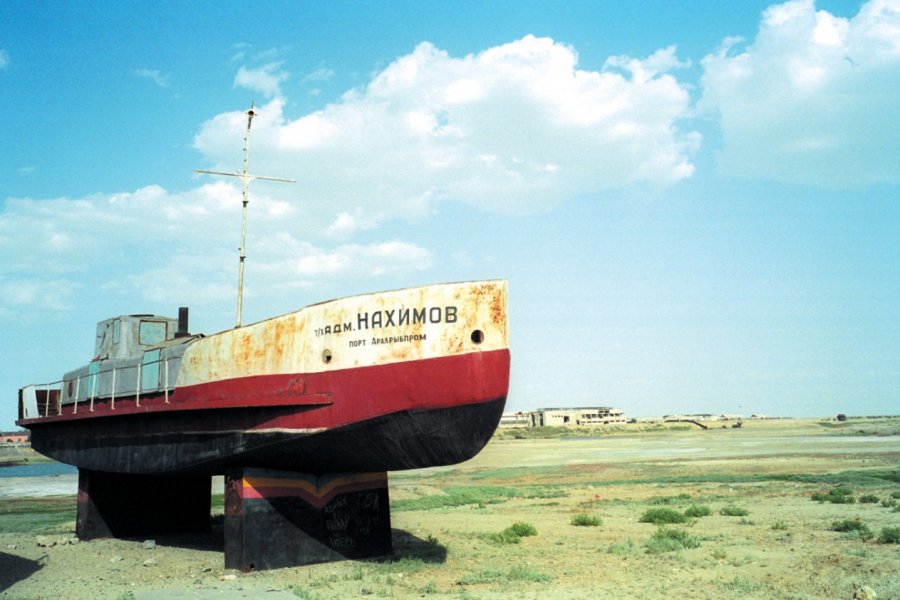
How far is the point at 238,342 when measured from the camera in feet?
42.3

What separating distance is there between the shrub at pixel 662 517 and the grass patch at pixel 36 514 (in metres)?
17.2

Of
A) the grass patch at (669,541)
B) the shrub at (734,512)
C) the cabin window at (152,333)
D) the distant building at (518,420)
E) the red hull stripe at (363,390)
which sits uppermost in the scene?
the cabin window at (152,333)

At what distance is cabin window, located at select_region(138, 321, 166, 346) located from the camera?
1681 centimetres

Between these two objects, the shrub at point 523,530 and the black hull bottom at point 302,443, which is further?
the shrub at point 523,530

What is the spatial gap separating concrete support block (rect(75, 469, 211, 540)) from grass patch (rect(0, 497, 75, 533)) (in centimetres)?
438

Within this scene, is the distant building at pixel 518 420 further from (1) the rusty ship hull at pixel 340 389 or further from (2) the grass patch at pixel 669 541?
(1) the rusty ship hull at pixel 340 389

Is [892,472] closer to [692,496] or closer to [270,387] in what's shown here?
[692,496]

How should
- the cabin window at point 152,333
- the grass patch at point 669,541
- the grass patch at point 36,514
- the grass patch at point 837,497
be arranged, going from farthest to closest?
the grass patch at point 36,514 < the grass patch at point 837,497 < the cabin window at point 152,333 < the grass patch at point 669,541

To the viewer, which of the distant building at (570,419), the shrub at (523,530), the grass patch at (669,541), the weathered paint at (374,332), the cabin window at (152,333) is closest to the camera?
the weathered paint at (374,332)

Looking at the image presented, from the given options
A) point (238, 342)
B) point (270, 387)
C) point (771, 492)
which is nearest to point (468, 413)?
point (270, 387)

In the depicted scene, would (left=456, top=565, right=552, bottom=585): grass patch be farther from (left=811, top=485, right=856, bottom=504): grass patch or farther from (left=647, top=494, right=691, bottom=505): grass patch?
(left=811, top=485, right=856, bottom=504): grass patch

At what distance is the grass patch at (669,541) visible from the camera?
14.2 metres

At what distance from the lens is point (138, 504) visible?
17.7 m

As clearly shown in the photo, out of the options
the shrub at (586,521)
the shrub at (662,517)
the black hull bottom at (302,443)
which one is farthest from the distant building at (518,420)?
the black hull bottom at (302,443)
